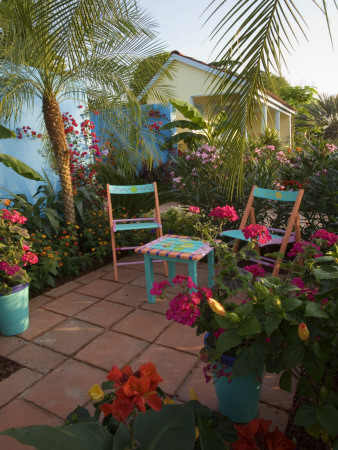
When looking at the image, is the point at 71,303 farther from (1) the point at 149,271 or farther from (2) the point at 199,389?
(2) the point at 199,389

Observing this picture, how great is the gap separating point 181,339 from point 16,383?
1.09 metres

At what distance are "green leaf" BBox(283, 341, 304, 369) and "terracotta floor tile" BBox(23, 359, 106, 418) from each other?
118 cm

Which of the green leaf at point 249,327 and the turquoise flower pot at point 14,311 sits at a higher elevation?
the green leaf at point 249,327

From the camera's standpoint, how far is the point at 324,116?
1673 centimetres

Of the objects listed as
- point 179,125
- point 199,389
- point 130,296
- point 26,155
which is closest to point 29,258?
point 130,296

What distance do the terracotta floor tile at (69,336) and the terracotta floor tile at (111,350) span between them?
71 millimetres

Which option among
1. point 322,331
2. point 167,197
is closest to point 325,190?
point 322,331

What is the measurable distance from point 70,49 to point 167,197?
12.7ft

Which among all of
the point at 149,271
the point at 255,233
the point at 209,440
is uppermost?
the point at 255,233

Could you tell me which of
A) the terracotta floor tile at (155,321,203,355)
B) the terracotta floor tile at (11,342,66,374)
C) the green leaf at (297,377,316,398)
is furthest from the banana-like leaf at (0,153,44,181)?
the green leaf at (297,377,316,398)

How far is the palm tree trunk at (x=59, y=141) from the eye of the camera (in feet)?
11.2

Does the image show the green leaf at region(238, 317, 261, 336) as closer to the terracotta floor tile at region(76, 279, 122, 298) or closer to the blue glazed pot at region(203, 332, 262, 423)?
the blue glazed pot at region(203, 332, 262, 423)

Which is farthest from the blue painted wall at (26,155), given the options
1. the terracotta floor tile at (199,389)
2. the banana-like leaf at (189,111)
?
the banana-like leaf at (189,111)

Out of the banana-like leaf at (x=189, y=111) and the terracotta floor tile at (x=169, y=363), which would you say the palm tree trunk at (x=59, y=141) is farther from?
the banana-like leaf at (x=189, y=111)
